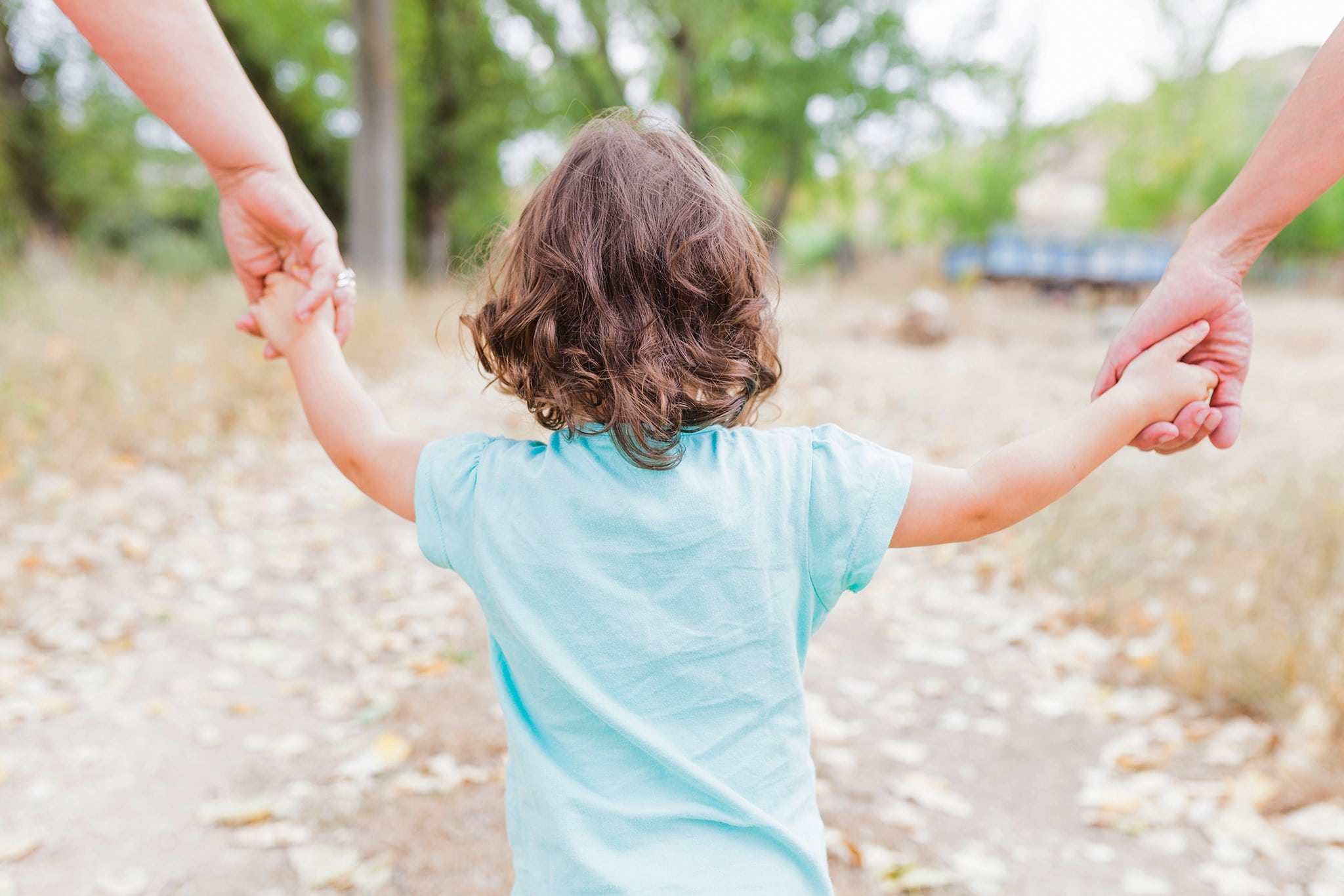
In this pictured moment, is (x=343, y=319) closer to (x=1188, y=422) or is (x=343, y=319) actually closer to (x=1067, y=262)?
(x=1188, y=422)

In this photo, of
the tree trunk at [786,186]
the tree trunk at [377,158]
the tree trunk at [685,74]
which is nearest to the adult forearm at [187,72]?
the tree trunk at [377,158]

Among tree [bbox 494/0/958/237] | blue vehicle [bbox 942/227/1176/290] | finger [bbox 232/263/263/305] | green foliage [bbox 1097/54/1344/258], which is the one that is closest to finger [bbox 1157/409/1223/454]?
finger [bbox 232/263/263/305]

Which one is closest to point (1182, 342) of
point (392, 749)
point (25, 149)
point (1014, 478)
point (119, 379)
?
point (1014, 478)

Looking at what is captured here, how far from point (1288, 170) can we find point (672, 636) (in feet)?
3.84

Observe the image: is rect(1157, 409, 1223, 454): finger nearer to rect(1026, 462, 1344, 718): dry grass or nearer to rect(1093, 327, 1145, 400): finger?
rect(1093, 327, 1145, 400): finger

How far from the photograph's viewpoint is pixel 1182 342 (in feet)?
4.35

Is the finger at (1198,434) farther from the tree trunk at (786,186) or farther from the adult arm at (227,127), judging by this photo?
the tree trunk at (786,186)

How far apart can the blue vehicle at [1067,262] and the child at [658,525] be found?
1428 centimetres

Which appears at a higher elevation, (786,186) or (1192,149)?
(1192,149)

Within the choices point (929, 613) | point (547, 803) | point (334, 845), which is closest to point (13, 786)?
point (334, 845)

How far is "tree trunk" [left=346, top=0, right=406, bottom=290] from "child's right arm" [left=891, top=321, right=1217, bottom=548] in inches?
316

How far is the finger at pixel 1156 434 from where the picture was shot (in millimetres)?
1270

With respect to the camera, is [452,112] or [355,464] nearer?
[355,464]

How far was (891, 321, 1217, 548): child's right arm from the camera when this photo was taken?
1.11 meters
